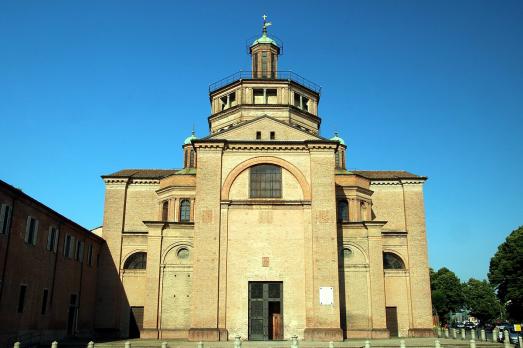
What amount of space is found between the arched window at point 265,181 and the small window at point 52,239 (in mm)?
10970

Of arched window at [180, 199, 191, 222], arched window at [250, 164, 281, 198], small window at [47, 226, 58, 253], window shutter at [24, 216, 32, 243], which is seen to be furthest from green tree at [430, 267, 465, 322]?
window shutter at [24, 216, 32, 243]

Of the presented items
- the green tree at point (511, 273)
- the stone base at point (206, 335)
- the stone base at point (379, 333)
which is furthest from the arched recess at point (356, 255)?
the green tree at point (511, 273)

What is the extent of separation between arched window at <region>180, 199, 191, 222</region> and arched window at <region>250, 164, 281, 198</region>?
274 inches

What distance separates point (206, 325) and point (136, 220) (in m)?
12.5

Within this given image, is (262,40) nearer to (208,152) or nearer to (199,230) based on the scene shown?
(208,152)

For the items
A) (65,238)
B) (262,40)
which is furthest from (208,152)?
(262,40)

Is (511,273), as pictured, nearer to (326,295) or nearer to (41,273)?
(326,295)

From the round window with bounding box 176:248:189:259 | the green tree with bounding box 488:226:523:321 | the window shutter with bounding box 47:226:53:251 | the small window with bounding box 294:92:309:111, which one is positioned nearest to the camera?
the window shutter with bounding box 47:226:53:251

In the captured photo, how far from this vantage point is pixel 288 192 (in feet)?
92.2

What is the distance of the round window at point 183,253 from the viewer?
3034 cm

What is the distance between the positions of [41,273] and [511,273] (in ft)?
147

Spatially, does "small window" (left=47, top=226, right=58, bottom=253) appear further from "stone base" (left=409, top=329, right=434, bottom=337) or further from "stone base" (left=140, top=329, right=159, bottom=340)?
"stone base" (left=409, top=329, right=434, bottom=337)

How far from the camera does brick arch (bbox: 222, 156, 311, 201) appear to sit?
2792cm

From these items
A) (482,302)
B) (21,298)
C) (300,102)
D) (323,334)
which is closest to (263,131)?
(300,102)
